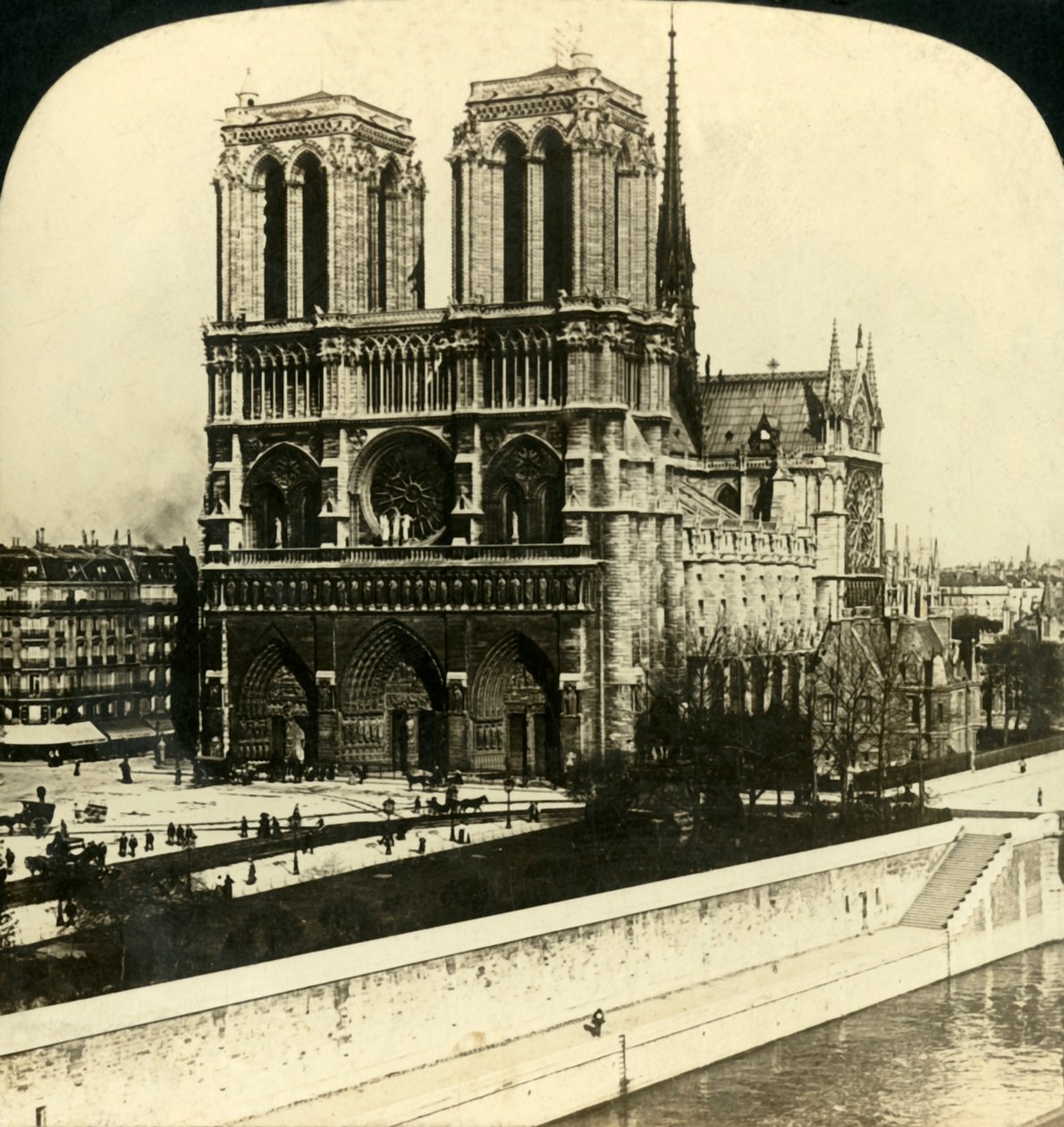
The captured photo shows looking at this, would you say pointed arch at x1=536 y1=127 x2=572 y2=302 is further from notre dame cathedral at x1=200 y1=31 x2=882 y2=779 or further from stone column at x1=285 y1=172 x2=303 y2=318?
stone column at x1=285 y1=172 x2=303 y2=318

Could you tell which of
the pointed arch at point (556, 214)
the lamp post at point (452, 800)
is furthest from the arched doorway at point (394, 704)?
the pointed arch at point (556, 214)

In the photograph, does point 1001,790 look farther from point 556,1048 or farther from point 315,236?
point 315,236

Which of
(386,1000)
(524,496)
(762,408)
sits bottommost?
(386,1000)

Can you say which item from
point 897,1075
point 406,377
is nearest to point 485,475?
point 406,377

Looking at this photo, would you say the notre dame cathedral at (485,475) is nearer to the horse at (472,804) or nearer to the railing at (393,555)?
the railing at (393,555)

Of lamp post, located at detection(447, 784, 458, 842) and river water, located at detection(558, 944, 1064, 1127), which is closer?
river water, located at detection(558, 944, 1064, 1127)

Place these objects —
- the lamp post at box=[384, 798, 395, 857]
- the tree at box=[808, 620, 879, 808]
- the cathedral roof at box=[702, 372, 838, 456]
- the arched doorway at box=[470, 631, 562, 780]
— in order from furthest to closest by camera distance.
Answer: the tree at box=[808, 620, 879, 808] < the cathedral roof at box=[702, 372, 838, 456] < the arched doorway at box=[470, 631, 562, 780] < the lamp post at box=[384, 798, 395, 857]

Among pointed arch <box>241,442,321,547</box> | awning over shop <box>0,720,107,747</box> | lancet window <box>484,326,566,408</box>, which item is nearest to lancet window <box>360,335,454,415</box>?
lancet window <box>484,326,566,408</box>
